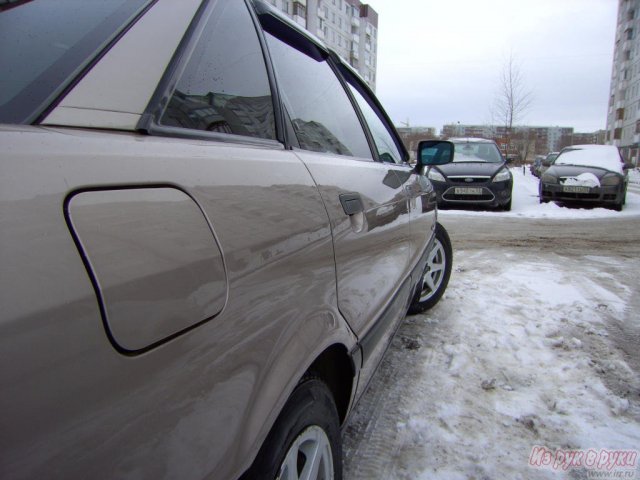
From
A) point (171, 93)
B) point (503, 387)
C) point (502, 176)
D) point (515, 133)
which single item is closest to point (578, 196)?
point (502, 176)

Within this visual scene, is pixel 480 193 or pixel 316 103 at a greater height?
pixel 316 103

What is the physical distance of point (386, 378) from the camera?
8.23 ft

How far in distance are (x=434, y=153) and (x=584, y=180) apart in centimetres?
816

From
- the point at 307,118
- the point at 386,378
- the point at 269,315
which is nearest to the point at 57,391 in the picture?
the point at 269,315

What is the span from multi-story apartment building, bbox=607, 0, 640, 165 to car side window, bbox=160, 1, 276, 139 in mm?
65100

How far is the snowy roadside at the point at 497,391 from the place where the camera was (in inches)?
72.9

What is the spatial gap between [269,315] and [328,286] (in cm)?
32

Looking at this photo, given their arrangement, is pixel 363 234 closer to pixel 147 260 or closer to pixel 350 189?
pixel 350 189

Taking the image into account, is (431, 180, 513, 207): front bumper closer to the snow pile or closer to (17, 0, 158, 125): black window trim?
the snow pile

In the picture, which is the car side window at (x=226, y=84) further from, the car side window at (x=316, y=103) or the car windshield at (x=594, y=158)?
the car windshield at (x=594, y=158)

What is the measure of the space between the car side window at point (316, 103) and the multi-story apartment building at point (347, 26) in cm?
4495

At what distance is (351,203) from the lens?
4.74ft

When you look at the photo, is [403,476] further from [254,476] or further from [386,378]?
[254,476]

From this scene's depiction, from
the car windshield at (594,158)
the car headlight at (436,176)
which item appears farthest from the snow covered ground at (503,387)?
the car windshield at (594,158)
